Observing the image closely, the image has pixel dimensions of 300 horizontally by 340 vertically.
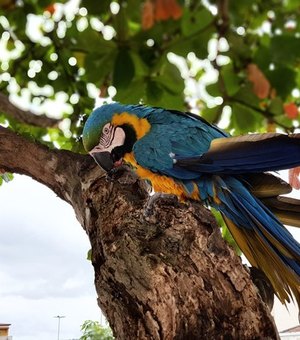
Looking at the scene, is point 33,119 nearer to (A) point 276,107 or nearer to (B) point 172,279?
(A) point 276,107

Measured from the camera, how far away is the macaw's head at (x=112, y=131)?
114 cm

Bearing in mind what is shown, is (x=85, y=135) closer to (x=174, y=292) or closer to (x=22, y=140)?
(x=22, y=140)

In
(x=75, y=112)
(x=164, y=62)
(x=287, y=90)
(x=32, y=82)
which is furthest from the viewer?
(x=75, y=112)

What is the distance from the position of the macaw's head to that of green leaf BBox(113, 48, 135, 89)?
57 centimetres

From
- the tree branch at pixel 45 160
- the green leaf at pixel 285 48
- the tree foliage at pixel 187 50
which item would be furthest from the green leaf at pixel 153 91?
the tree branch at pixel 45 160

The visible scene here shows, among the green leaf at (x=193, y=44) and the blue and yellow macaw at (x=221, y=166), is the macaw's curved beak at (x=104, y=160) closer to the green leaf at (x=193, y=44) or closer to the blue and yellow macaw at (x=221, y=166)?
the blue and yellow macaw at (x=221, y=166)

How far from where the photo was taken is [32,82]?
3.48 feet

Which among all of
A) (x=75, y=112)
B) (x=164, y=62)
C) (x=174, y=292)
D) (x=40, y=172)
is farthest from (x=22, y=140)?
(x=164, y=62)

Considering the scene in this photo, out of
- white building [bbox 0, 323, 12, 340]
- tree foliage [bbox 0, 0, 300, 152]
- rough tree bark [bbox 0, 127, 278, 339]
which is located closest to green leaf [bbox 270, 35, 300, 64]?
tree foliage [bbox 0, 0, 300, 152]

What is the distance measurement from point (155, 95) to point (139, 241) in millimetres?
325

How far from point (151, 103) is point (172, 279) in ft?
1.06

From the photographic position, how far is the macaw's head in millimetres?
1142

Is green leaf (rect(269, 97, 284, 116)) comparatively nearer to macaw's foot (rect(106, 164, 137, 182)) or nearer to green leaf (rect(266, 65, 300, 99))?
green leaf (rect(266, 65, 300, 99))

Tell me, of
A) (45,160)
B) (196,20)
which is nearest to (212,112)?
(196,20)
